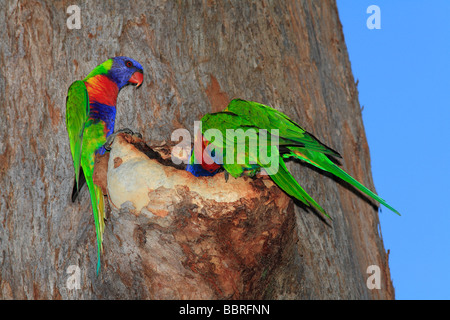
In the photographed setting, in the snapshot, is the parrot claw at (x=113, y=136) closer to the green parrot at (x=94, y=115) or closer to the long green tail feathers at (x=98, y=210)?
the green parrot at (x=94, y=115)

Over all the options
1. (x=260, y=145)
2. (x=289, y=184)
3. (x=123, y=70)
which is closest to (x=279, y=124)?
(x=260, y=145)

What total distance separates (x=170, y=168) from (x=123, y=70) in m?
0.90

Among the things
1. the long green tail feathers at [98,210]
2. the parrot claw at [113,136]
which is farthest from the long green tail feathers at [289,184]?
the long green tail feathers at [98,210]

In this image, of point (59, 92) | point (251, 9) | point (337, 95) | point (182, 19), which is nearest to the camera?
point (59, 92)

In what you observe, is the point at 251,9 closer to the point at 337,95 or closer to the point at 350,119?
the point at 337,95

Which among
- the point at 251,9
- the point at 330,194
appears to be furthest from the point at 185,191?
the point at 251,9

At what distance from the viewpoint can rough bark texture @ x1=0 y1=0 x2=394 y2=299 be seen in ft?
7.91

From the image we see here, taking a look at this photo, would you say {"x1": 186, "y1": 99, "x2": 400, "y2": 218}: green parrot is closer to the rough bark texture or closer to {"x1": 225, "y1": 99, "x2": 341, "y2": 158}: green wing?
{"x1": 225, "y1": 99, "x2": 341, "y2": 158}: green wing

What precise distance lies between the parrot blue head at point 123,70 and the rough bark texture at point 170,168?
12 centimetres

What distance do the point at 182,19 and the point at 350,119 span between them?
1.73m

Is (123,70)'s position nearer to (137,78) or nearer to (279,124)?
(137,78)

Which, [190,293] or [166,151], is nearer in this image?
[190,293]

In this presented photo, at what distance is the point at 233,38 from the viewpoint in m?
3.23

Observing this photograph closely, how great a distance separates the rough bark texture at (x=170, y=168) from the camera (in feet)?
7.91
